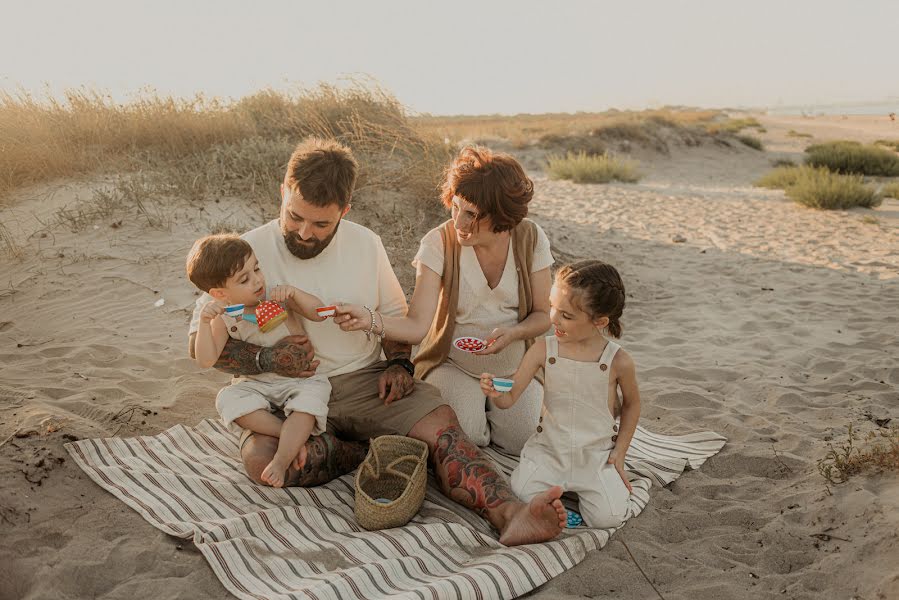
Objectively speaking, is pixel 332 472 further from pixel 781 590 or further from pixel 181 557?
pixel 781 590

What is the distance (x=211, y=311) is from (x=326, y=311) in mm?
542

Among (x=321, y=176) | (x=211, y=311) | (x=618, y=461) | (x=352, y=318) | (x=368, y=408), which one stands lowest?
(x=618, y=461)

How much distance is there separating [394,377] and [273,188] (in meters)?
4.83

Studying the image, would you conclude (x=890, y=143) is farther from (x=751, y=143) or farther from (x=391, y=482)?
(x=391, y=482)

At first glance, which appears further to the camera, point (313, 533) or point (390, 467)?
point (390, 467)

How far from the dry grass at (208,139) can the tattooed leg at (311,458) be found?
4837 millimetres

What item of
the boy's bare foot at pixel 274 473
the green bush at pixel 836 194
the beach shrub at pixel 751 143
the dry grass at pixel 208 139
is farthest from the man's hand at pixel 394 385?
the beach shrub at pixel 751 143

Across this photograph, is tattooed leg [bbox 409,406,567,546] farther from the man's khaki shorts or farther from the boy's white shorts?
the boy's white shorts

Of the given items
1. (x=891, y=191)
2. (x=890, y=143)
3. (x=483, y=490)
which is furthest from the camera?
(x=890, y=143)

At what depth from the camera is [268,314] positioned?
142 inches

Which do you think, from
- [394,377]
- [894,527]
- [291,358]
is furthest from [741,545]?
[291,358]

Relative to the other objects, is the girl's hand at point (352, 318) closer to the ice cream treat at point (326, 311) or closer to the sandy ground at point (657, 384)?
the ice cream treat at point (326, 311)

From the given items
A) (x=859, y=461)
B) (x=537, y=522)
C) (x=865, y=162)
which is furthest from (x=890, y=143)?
(x=537, y=522)

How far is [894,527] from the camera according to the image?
318cm
